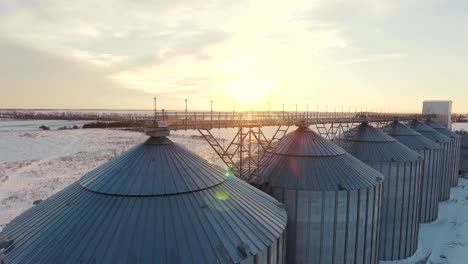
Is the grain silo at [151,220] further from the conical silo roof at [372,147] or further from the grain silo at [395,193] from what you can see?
the grain silo at [395,193]

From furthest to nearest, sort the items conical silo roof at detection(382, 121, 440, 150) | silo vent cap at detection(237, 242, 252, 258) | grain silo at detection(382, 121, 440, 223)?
conical silo roof at detection(382, 121, 440, 150), grain silo at detection(382, 121, 440, 223), silo vent cap at detection(237, 242, 252, 258)

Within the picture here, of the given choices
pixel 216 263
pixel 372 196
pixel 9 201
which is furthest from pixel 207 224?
pixel 9 201

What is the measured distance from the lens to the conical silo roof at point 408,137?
39562 mm

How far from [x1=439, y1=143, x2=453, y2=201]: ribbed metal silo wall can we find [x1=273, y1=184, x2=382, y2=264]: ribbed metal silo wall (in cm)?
3637

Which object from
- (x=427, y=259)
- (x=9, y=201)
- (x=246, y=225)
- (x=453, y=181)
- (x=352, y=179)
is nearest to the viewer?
(x=246, y=225)

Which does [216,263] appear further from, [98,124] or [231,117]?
[231,117]

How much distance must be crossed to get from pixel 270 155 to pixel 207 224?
44.4 ft

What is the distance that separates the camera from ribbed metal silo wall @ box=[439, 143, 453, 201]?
48062 mm

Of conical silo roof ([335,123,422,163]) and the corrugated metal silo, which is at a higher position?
conical silo roof ([335,123,422,163])

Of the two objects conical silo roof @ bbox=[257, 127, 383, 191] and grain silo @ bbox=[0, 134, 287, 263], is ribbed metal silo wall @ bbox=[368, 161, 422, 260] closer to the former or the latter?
conical silo roof @ bbox=[257, 127, 383, 191]

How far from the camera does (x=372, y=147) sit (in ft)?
103

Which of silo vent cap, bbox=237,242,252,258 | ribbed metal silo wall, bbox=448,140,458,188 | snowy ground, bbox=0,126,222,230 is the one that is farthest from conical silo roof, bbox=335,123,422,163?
snowy ground, bbox=0,126,222,230

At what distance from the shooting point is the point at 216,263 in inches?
435

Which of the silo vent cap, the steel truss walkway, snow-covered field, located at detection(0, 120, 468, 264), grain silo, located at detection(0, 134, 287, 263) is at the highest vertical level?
the steel truss walkway
